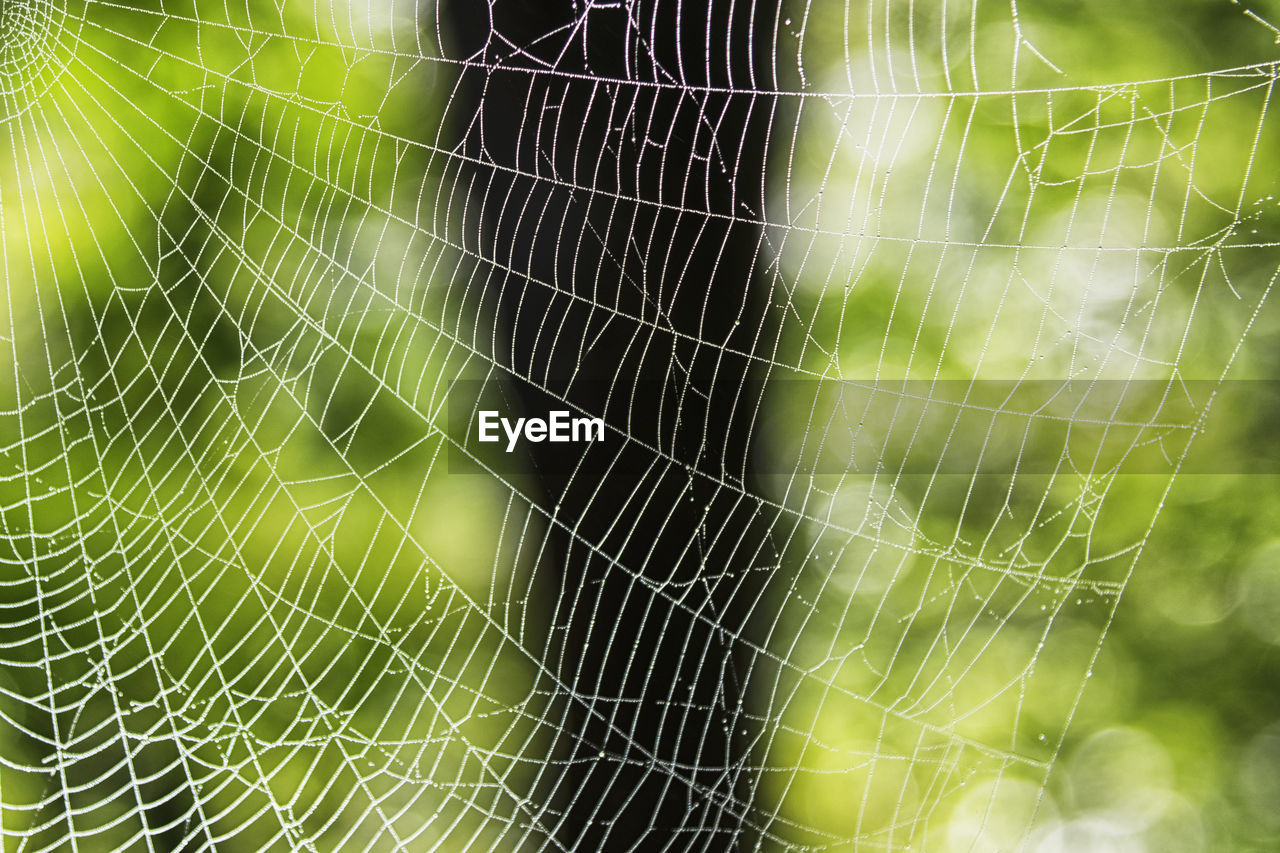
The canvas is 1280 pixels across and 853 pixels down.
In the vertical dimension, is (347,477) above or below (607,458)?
below

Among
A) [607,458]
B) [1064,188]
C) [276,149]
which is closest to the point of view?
[607,458]

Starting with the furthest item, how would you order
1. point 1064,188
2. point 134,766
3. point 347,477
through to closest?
point 1064,188 < point 347,477 < point 134,766

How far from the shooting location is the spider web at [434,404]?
73cm

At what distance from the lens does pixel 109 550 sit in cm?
97

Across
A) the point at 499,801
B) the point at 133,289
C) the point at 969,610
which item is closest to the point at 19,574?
the point at 133,289

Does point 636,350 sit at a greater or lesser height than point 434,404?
greater

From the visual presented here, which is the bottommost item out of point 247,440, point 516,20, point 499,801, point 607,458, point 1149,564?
point 1149,564

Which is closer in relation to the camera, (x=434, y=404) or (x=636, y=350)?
(x=636, y=350)

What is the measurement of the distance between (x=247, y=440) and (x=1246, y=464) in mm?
1235

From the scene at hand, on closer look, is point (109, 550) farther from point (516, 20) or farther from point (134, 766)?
point (516, 20)

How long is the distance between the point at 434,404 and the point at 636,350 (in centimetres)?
32

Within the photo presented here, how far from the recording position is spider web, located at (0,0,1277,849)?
0.73m

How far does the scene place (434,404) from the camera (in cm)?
94

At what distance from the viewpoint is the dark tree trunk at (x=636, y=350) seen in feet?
2.21
